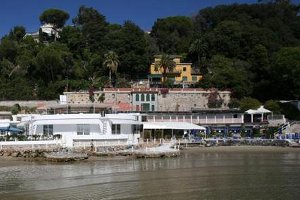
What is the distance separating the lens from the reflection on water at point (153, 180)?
22.1 meters

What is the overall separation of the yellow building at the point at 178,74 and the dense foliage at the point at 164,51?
183 centimetres

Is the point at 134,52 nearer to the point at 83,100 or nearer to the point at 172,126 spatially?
the point at 83,100

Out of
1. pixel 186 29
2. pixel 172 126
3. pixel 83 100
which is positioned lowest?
pixel 172 126

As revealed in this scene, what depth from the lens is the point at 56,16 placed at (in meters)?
103

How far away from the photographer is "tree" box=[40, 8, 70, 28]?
10262cm

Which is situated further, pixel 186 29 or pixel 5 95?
pixel 186 29

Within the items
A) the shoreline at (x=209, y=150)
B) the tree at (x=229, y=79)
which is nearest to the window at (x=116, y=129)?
the shoreline at (x=209, y=150)

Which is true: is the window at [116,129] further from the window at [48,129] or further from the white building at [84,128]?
→ the window at [48,129]

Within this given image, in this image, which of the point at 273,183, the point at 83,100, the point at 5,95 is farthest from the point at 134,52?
the point at 273,183

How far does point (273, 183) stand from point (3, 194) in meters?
13.5

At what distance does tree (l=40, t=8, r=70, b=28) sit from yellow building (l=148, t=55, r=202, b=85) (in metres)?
29.3

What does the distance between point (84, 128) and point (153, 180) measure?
18.0 metres

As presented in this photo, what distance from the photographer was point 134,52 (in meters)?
83.1

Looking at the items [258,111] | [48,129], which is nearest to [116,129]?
[48,129]
